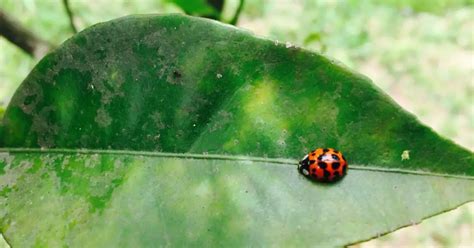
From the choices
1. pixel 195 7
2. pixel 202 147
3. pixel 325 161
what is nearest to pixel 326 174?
pixel 325 161

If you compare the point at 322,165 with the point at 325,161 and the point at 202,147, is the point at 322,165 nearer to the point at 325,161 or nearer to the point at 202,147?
the point at 325,161

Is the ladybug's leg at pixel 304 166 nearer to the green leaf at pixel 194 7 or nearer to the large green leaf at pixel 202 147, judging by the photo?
the large green leaf at pixel 202 147

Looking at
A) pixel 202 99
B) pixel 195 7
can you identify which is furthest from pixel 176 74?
pixel 195 7

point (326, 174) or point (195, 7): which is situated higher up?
point (195, 7)

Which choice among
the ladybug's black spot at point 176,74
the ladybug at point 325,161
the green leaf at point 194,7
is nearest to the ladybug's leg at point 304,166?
the ladybug at point 325,161

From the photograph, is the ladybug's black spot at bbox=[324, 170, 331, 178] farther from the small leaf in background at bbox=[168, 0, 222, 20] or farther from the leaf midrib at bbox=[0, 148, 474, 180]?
the small leaf in background at bbox=[168, 0, 222, 20]

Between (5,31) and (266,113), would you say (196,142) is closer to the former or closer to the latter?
(266,113)

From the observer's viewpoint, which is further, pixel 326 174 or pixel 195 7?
pixel 195 7
